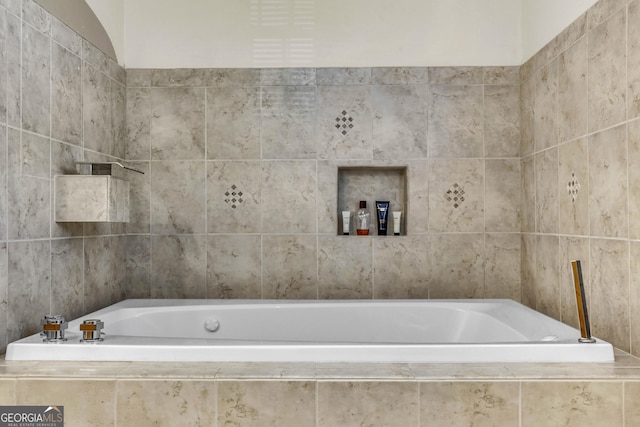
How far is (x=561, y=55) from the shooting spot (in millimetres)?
2312

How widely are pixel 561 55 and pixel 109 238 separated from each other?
2254 millimetres

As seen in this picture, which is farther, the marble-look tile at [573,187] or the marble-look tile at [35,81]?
the marble-look tile at [573,187]

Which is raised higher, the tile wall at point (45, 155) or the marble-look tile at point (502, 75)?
the marble-look tile at point (502, 75)

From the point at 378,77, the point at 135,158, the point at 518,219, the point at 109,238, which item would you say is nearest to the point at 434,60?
the point at 378,77

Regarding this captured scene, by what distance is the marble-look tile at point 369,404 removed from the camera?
1.45 meters

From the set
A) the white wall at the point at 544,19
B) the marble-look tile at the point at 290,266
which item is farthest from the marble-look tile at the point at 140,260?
the white wall at the point at 544,19

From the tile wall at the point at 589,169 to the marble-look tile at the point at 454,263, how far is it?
0.83ft

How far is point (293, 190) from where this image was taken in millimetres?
2848

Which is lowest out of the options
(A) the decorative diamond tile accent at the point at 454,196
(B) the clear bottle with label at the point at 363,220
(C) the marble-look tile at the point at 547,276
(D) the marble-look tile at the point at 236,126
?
(C) the marble-look tile at the point at 547,276

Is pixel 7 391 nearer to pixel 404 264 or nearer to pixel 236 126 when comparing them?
pixel 236 126

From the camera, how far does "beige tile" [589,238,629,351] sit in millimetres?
1809

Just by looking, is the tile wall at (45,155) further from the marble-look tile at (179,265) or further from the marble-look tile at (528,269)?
the marble-look tile at (528,269)

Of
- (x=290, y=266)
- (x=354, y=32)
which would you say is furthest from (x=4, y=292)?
(x=354, y=32)

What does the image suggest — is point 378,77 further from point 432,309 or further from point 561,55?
point 432,309
